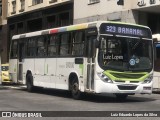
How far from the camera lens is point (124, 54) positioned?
55.1 ft

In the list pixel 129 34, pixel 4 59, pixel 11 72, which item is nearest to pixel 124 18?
pixel 11 72

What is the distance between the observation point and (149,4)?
29.9m

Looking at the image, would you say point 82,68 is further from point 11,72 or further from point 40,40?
point 11,72

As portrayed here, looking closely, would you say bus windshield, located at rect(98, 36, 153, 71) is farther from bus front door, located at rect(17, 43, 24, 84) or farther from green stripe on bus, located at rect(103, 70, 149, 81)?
bus front door, located at rect(17, 43, 24, 84)

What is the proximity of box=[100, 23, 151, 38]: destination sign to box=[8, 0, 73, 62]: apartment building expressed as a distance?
2281 centimetres

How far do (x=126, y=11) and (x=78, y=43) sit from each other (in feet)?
48.4

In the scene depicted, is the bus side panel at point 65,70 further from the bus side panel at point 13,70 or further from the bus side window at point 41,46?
the bus side panel at point 13,70

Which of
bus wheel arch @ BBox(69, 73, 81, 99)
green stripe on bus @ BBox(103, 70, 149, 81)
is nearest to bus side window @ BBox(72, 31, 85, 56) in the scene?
bus wheel arch @ BBox(69, 73, 81, 99)

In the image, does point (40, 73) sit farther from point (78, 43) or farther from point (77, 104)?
point (77, 104)

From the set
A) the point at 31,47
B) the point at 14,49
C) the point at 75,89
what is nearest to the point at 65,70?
the point at 75,89

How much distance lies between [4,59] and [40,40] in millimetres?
33387

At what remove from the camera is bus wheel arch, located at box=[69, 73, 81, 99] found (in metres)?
18.0

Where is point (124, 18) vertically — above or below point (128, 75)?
above

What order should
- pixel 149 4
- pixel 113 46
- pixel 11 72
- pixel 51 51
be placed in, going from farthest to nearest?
pixel 149 4
pixel 11 72
pixel 51 51
pixel 113 46
